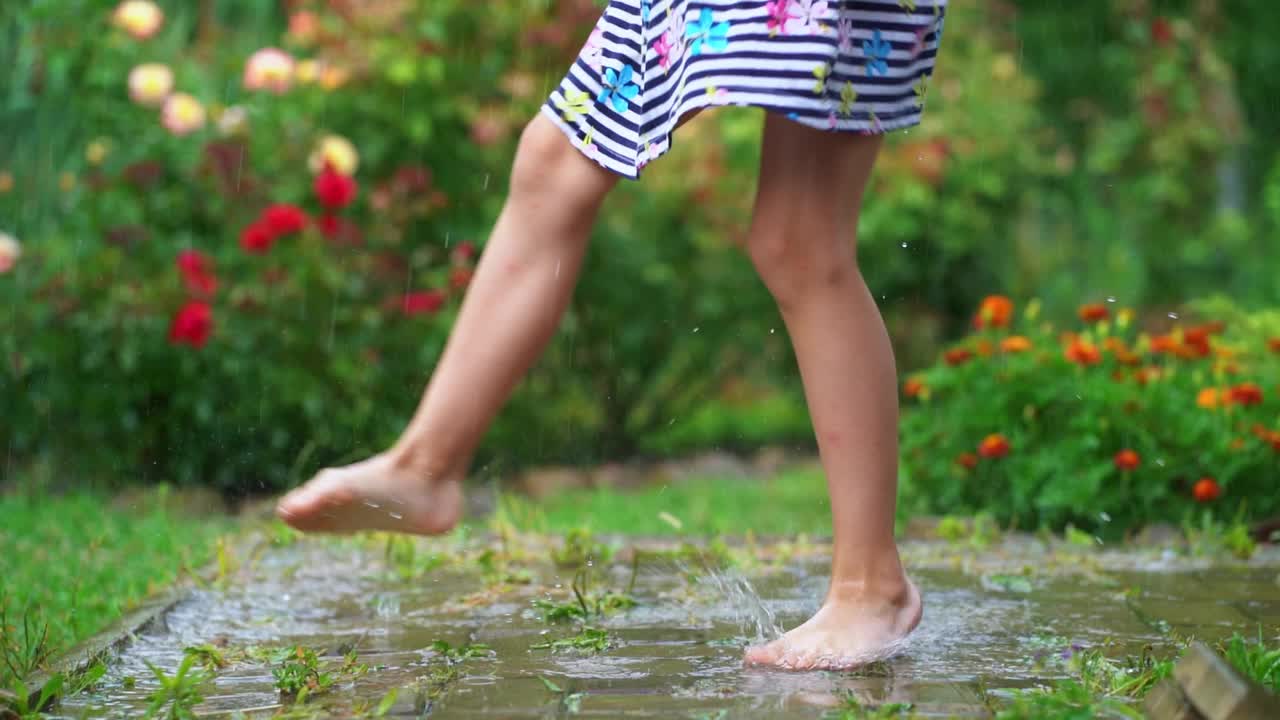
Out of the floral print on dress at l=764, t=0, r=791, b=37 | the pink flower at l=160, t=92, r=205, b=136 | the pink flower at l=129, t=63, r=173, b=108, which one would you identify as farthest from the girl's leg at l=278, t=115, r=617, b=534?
the pink flower at l=129, t=63, r=173, b=108

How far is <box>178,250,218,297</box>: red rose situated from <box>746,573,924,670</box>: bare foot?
318 centimetres

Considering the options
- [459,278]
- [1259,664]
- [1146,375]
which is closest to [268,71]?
[459,278]

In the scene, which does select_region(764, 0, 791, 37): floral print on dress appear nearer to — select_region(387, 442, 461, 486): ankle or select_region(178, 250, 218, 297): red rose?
select_region(387, 442, 461, 486): ankle

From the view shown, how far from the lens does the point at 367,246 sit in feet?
17.6

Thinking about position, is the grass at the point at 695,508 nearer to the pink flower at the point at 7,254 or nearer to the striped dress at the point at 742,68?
the striped dress at the point at 742,68

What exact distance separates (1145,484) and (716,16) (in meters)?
2.06

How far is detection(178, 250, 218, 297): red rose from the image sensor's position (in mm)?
4852

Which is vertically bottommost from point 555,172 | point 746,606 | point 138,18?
point 746,606

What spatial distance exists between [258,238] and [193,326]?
1.17 feet

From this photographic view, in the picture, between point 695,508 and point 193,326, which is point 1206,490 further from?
point 193,326

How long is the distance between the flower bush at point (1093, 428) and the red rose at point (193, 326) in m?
2.15

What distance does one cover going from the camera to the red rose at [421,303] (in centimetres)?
513

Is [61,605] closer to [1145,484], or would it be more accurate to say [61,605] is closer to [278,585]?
[278,585]

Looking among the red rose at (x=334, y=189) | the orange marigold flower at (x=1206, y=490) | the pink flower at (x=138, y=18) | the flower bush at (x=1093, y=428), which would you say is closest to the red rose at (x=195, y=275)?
the red rose at (x=334, y=189)
